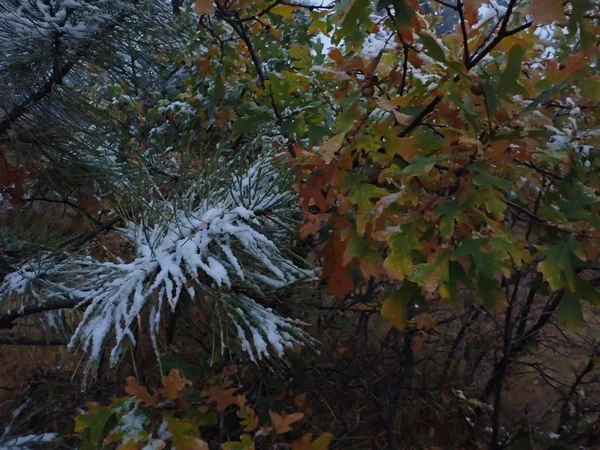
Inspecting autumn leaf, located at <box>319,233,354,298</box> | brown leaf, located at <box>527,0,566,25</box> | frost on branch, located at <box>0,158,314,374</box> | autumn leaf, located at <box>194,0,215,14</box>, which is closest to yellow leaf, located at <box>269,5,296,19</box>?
autumn leaf, located at <box>194,0,215,14</box>

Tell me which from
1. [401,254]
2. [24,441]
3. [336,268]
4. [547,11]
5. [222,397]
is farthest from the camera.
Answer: [24,441]

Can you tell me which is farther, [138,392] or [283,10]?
[283,10]

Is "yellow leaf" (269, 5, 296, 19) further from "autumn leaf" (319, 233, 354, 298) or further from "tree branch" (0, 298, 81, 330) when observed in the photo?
"tree branch" (0, 298, 81, 330)

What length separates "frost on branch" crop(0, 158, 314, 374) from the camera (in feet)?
3.56

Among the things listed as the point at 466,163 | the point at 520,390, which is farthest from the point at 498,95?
the point at 520,390

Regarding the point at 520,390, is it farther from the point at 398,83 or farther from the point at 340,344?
the point at 398,83

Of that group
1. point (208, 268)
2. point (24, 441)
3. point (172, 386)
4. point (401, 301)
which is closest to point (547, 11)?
point (401, 301)

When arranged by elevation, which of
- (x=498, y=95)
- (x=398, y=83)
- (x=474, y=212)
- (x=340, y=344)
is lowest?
(x=340, y=344)

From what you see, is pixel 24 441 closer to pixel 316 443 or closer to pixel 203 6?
pixel 316 443

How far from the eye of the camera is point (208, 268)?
1101 mm

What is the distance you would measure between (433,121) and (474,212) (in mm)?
546

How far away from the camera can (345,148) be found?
146cm

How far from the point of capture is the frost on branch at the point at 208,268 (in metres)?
1.08

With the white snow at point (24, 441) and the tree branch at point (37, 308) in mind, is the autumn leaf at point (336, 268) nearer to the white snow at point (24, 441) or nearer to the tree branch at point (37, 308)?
the tree branch at point (37, 308)
